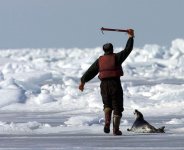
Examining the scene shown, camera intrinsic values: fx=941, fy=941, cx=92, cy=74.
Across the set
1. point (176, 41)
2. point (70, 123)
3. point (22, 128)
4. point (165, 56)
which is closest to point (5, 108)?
point (70, 123)

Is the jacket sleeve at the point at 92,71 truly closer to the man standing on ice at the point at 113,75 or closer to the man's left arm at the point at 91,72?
the man's left arm at the point at 91,72

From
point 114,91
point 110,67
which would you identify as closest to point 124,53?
point 110,67

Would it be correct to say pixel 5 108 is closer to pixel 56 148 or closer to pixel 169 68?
pixel 56 148

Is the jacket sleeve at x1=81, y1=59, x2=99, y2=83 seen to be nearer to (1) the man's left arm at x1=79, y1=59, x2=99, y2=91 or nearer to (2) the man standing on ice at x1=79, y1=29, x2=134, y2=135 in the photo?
(1) the man's left arm at x1=79, y1=59, x2=99, y2=91

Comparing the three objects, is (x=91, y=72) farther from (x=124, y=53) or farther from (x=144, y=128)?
(x=144, y=128)

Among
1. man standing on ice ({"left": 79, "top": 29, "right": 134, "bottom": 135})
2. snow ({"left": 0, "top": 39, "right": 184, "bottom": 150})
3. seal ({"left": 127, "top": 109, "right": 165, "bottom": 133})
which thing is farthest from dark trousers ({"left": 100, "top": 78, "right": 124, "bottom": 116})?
seal ({"left": 127, "top": 109, "right": 165, "bottom": 133})

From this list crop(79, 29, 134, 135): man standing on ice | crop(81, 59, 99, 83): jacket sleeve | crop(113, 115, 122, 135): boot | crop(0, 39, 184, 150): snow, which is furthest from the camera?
crop(81, 59, 99, 83): jacket sleeve

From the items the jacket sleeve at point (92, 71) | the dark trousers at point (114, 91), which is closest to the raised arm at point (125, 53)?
the dark trousers at point (114, 91)

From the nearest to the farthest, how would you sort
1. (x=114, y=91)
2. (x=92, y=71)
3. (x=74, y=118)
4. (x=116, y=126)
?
(x=116, y=126), (x=114, y=91), (x=92, y=71), (x=74, y=118)

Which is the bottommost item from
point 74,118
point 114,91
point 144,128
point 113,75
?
point 144,128

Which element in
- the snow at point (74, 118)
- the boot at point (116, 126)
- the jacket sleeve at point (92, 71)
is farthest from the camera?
the jacket sleeve at point (92, 71)

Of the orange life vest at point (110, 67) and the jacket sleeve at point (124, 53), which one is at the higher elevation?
the jacket sleeve at point (124, 53)

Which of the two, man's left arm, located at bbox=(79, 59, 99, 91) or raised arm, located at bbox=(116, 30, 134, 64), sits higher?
raised arm, located at bbox=(116, 30, 134, 64)

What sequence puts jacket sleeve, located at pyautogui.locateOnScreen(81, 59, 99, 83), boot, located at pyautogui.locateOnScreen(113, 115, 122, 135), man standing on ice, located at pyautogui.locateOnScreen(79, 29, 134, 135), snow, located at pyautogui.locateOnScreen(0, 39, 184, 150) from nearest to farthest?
snow, located at pyautogui.locateOnScreen(0, 39, 184, 150) → boot, located at pyautogui.locateOnScreen(113, 115, 122, 135) → man standing on ice, located at pyautogui.locateOnScreen(79, 29, 134, 135) → jacket sleeve, located at pyautogui.locateOnScreen(81, 59, 99, 83)
